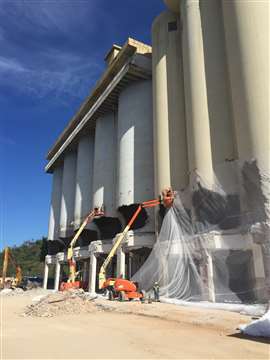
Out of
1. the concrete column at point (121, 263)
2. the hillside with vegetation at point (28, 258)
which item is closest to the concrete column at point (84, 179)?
the concrete column at point (121, 263)

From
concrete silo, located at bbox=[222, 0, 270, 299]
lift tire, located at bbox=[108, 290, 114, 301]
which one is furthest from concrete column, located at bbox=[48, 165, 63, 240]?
concrete silo, located at bbox=[222, 0, 270, 299]

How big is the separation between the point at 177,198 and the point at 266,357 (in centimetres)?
1846

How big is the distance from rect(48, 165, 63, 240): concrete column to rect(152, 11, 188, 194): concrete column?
30384 mm

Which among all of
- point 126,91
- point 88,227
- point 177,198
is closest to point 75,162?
point 88,227

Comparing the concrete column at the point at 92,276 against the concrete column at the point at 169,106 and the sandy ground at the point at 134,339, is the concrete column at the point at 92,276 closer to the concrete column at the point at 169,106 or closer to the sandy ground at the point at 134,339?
the concrete column at the point at 169,106

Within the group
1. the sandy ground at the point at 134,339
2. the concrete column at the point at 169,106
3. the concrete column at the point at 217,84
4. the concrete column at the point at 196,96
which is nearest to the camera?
the sandy ground at the point at 134,339

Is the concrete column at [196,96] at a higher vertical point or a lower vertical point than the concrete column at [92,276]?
higher

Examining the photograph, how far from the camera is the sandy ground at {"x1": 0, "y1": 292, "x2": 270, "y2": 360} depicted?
7.70 meters

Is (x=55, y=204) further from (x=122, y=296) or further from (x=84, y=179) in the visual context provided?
(x=122, y=296)

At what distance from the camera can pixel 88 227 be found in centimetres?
4247

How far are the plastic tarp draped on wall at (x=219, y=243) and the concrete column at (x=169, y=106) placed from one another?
450cm

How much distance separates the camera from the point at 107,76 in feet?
140

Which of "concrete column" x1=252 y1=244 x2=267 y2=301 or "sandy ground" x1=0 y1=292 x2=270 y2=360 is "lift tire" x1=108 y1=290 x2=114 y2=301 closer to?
"sandy ground" x1=0 y1=292 x2=270 y2=360

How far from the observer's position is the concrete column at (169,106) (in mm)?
28875
